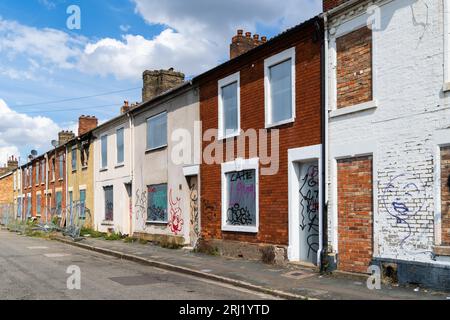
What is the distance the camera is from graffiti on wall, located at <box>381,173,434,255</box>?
9.30m

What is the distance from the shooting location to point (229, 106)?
50.4 ft

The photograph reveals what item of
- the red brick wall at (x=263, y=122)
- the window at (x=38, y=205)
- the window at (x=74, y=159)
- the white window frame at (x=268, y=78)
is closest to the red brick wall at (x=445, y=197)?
the red brick wall at (x=263, y=122)

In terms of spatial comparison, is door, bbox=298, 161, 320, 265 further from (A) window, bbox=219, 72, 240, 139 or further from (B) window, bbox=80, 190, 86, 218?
(B) window, bbox=80, 190, 86, 218

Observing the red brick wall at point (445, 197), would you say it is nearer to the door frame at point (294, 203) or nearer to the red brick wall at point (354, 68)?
Result: the red brick wall at point (354, 68)

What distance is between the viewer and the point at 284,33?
12.8 metres

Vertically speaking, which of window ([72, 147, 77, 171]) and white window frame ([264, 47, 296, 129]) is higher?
white window frame ([264, 47, 296, 129])

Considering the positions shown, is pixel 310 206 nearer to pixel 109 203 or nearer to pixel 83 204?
pixel 109 203

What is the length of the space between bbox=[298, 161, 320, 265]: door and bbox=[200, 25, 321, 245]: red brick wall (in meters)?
0.41

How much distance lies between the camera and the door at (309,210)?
1216cm

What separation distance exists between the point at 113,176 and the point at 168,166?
631 cm

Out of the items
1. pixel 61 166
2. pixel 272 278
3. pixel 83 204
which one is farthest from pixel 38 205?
pixel 272 278

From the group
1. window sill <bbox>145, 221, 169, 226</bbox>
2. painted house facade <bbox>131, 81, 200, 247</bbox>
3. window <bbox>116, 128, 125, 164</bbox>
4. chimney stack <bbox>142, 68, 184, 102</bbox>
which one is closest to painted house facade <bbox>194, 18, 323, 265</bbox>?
painted house facade <bbox>131, 81, 200, 247</bbox>
